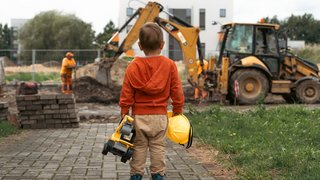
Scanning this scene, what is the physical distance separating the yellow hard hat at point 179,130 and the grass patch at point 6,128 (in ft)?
19.9

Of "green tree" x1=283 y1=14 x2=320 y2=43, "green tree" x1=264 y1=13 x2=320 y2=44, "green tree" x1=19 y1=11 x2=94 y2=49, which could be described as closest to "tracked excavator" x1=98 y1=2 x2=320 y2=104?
"green tree" x1=19 y1=11 x2=94 y2=49

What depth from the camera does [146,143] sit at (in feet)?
17.1

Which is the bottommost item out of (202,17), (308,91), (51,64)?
(308,91)

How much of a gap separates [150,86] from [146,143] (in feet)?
1.90

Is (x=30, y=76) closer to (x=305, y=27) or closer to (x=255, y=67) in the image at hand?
(x=255, y=67)

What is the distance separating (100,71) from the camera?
22.1 metres

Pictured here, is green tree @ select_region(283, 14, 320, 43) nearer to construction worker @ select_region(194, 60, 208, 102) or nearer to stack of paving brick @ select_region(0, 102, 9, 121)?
construction worker @ select_region(194, 60, 208, 102)

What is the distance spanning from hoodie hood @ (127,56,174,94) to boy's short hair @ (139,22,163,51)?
13 centimetres

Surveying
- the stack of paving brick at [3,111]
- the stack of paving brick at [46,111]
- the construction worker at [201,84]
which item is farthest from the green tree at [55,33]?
the stack of paving brick at [46,111]

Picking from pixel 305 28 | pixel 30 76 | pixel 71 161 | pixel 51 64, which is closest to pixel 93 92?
pixel 30 76

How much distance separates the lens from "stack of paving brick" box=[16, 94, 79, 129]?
38.8ft

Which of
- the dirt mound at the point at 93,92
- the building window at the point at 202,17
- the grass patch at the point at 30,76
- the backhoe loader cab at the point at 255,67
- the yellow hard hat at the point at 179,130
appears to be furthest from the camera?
the building window at the point at 202,17

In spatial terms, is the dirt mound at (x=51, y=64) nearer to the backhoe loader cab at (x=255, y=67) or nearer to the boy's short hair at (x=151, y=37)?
the backhoe loader cab at (x=255, y=67)

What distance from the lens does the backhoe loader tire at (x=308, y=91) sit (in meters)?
19.6
